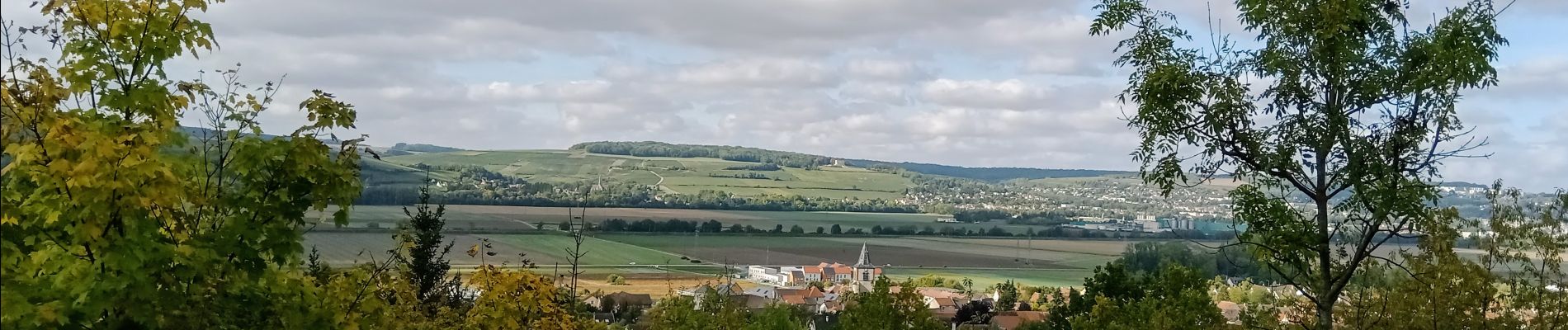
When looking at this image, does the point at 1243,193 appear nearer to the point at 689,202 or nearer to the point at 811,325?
the point at 811,325

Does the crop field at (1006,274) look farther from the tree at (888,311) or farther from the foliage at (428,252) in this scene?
the tree at (888,311)

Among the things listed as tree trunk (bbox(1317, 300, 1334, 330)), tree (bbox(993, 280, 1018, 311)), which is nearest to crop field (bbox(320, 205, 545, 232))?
tree (bbox(993, 280, 1018, 311))

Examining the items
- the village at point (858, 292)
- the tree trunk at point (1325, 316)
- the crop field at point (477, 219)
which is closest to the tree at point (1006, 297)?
the village at point (858, 292)

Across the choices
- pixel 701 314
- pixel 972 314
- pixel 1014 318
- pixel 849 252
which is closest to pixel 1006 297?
pixel 1014 318

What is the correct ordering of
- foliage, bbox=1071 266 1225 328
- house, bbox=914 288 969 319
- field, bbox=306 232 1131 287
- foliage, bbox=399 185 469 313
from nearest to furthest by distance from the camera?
foliage, bbox=1071 266 1225 328
foliage, bbox=399 185 469 313
house, bbox=914 288 969 319
field, bbox=306 232 1131 287

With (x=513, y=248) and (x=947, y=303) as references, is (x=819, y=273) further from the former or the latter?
(x=513, y=248)

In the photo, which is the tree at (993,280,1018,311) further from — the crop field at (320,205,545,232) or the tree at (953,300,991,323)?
the crop field at (320,205,545,232)

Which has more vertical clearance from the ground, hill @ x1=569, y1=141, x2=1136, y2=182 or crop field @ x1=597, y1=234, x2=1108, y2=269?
hill @ x1=569, y1=141, x2=1136, y2=182
